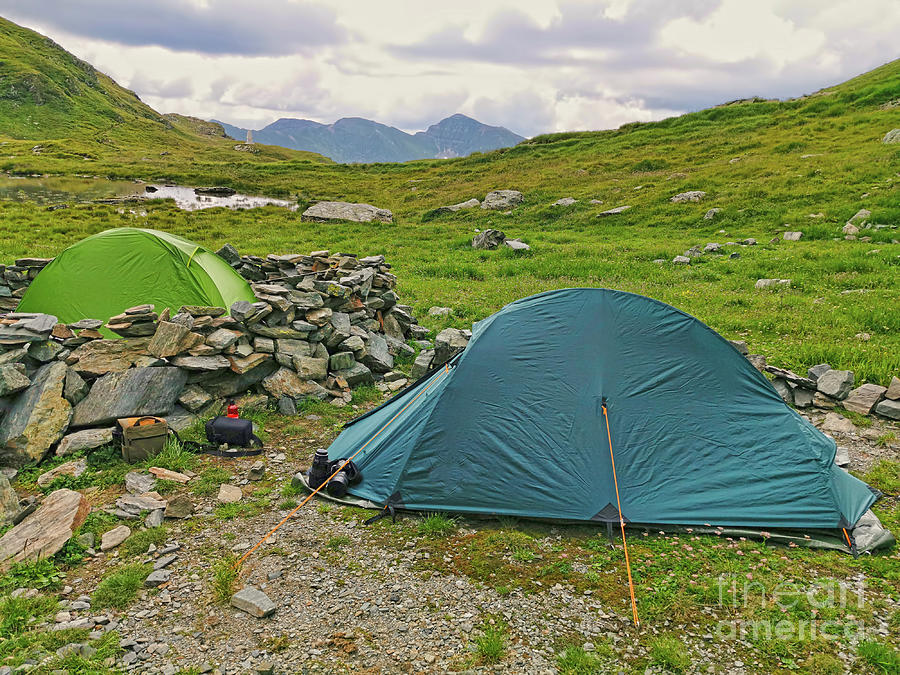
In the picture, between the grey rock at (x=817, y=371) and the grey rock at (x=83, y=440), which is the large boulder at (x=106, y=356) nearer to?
the grey rock at (x=83, y=440)

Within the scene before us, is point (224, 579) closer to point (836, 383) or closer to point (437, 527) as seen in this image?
point (437, 527)

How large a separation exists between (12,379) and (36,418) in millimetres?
673

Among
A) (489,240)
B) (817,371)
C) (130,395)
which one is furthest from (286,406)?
(489,240)

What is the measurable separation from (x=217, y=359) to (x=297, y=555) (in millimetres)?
4858

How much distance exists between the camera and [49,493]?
23.7ft

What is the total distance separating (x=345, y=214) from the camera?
36.1 m

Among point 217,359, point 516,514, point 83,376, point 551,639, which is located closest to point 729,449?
point 516,514

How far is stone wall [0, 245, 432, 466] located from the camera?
8000 mm

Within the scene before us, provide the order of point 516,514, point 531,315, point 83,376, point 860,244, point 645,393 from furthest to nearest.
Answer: point 860,244
point 83,376
point 531,315
point 645,393
point 516,514

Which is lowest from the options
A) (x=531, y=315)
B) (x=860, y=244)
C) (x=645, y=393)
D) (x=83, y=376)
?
(x=83, y=376)

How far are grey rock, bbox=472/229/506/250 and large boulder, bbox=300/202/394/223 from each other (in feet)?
37.8

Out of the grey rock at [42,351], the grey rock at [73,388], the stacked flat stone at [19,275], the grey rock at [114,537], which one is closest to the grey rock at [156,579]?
the grey rock at [114,537]

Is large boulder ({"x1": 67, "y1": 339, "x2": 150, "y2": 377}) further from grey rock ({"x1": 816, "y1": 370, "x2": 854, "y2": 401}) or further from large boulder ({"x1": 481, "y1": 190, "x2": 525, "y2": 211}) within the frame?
large boulder ({"x1": 481, "y1": 190, "x2": 525, "y2": 211})

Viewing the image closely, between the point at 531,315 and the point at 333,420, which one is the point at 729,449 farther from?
the point at 333,420
